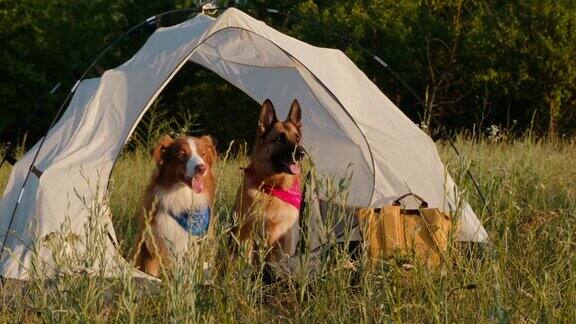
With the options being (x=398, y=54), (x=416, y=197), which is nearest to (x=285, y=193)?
(x=416, y=197)

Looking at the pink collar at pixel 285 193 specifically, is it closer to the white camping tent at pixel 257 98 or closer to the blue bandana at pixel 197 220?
the white camping tent at pixel 257 98

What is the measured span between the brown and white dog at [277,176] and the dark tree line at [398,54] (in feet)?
23.7

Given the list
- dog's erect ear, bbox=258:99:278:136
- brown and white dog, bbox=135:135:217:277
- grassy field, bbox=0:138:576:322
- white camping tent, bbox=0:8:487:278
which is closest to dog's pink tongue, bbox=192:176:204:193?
brown and white dog, bbox=135:135:217:277

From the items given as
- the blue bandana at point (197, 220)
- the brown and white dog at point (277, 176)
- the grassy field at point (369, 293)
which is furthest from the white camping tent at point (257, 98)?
the grassy field at point (369, 293)

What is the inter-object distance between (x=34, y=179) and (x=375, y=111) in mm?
2345

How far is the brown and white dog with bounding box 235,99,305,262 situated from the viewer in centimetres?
615

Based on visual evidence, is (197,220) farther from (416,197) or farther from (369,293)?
(369,293)

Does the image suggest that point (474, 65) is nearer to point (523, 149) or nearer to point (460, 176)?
point (523, 149)

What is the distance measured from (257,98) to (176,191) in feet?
6.96

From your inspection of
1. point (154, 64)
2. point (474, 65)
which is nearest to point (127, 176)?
point (154, 64)

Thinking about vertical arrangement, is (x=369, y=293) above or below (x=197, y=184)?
below

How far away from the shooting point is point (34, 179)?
542cm

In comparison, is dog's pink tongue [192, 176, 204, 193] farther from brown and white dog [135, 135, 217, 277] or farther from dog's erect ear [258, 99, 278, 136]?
dog's erect ear [258, 99, 278, 136]

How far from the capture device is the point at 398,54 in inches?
898
